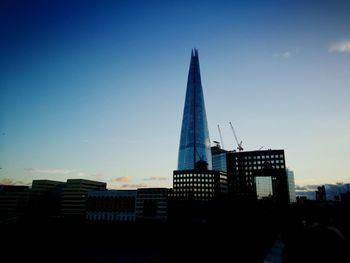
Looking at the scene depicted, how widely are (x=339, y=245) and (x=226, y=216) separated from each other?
477 feet

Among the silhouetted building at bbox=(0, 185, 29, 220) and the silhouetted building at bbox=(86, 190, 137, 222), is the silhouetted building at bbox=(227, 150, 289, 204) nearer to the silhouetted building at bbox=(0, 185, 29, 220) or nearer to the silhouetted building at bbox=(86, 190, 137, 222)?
the silhouetted building at bbox=(86, 190, 137, 222)

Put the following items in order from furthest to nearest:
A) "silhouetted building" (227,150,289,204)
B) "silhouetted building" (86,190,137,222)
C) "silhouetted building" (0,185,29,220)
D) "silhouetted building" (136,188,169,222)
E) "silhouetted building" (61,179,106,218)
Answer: "silhouetted building" (0,185,29,220)
"silhouetted building" (61,179,106,218)
"silhouetted building" (227,150,289,204)
"silhouetted building" (86,190,137,222)
"silhouetted building" (136,188,169,222)

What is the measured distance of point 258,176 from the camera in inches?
6865

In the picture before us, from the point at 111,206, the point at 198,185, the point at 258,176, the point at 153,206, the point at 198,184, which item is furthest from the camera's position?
the point at 198,184

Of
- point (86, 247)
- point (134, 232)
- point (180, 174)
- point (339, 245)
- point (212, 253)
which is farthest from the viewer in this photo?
point (180, 174)

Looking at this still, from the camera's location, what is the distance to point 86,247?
83.5m

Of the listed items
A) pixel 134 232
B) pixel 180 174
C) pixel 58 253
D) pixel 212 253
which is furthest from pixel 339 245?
pixel 180 174

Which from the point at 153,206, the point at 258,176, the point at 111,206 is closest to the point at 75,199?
the point at 111,206

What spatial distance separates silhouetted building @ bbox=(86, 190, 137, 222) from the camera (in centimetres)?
16075

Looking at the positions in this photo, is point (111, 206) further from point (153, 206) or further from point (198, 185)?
point (198, 185)

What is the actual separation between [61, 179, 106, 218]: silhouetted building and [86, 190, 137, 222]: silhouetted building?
434 inches

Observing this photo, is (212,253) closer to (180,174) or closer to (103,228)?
(103,228)

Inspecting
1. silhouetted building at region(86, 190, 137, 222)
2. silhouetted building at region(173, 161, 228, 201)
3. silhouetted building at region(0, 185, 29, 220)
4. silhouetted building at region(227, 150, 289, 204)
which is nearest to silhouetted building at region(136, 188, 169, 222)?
silhouetted building at region(86, 190, 137, 222)

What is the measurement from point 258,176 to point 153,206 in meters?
73.4
